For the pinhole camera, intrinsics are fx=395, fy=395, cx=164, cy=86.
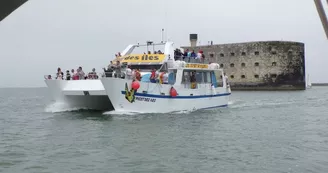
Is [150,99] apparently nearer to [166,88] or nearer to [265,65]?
[166,88]

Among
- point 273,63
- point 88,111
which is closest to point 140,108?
point 88,111

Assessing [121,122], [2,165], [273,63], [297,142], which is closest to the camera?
[2,165]

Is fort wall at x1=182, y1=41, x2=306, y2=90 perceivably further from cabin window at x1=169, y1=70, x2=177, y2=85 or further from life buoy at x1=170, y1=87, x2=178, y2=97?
life buoy at x1=170, y1=87, x2=178, y2=97

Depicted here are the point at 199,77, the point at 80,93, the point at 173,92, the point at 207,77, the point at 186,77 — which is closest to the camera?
the point at 173,92

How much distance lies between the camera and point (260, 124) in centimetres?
1625

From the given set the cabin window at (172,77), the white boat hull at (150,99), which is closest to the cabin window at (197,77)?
the white boat hull at (150,99)

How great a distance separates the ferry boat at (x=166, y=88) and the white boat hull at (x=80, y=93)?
1387 millimetres

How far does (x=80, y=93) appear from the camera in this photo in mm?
19891

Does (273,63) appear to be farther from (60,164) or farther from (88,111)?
(60,164)

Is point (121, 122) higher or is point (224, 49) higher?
point (224, 49)

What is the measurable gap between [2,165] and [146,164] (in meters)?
3.20

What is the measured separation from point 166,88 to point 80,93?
436 centimetres

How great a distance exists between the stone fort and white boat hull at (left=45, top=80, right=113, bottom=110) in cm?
3677

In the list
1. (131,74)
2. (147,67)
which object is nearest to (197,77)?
(147,67)
